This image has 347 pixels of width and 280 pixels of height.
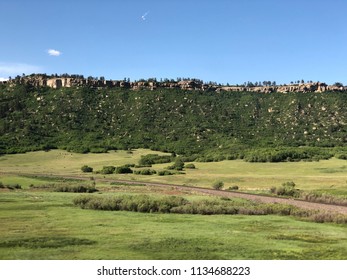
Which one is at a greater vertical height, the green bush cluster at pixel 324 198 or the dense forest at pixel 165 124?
the dense forest at pixel 165 124

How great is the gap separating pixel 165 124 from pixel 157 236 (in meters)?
149

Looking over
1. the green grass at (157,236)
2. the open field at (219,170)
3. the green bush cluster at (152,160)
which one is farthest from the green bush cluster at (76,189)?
the green bush cluster at (152,160)

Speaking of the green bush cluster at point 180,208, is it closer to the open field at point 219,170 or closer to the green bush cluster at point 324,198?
the green bush cluster at point 324,198

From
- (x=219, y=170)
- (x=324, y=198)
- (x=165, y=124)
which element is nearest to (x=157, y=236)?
(x=324, y=198)

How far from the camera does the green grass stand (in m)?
21.5

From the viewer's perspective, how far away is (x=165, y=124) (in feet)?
571

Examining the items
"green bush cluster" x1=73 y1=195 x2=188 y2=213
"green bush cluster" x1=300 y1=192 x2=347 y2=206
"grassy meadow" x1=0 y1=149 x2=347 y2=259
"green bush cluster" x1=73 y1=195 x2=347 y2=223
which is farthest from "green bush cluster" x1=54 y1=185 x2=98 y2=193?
"green bush cluster" x1=300 y1=192 x2=347 y2=206

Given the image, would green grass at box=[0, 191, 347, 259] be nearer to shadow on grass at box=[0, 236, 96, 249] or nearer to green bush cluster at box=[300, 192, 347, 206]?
shadow on grass at box=[0, 236, 96, 249]

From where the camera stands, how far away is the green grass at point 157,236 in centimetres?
2147

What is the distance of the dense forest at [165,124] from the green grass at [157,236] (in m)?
86.0

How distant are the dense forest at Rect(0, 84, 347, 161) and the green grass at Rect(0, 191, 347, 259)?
86.0 meters

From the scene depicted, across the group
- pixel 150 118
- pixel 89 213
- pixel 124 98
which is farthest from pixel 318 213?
pixel 124 98
